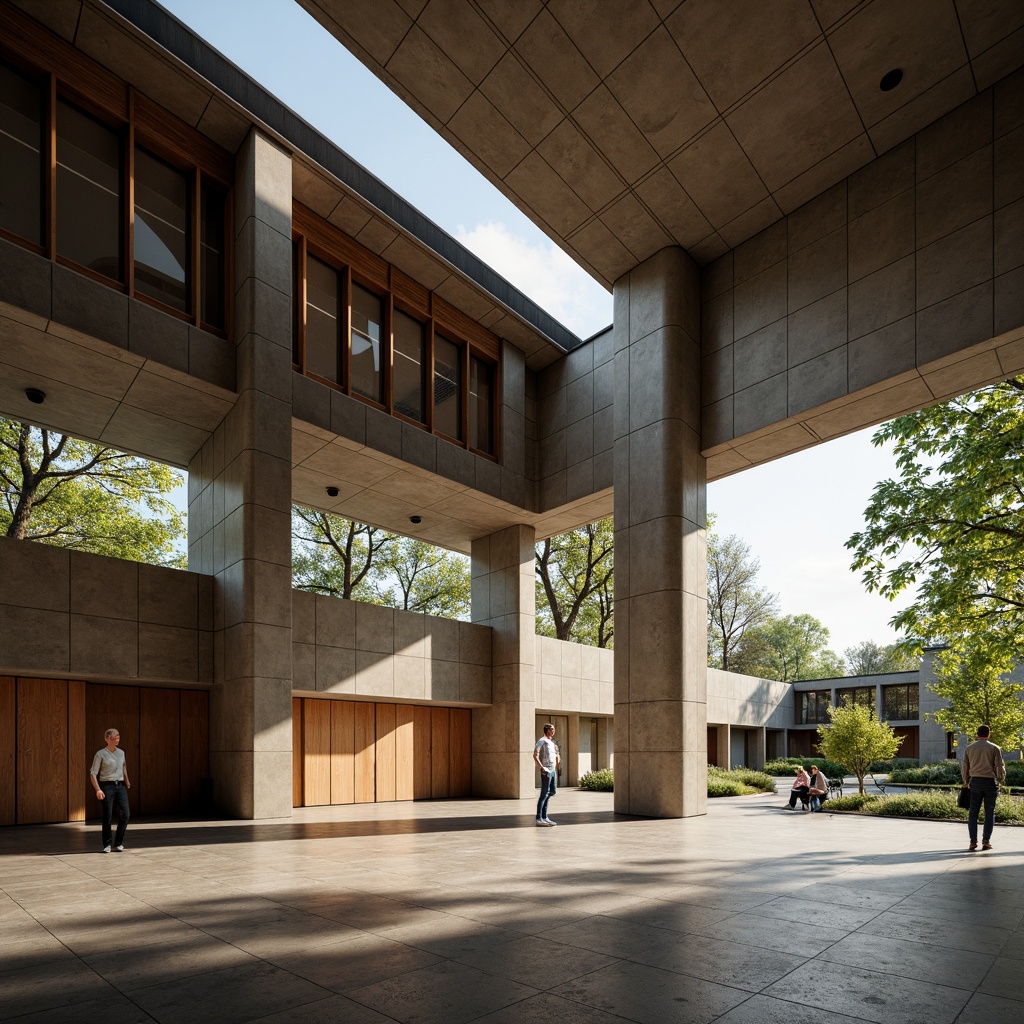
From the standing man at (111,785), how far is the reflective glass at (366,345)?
410 inches

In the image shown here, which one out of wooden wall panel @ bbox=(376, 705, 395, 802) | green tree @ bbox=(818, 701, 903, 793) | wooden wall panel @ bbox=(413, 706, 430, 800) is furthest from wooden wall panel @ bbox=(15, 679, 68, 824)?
green tree @ bbox=(818, 701, 903, 793)

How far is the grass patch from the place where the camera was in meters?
14.8

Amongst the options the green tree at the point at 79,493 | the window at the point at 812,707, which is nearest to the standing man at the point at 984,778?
the green tree at the point at 79,493

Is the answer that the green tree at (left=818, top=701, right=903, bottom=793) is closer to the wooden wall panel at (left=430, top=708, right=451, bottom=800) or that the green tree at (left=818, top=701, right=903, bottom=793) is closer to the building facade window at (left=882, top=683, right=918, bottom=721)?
the wooden wall panel at (left=430, top=708, right=451, bottom=800)

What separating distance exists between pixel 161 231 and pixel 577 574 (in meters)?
26.8

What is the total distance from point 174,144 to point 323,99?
3.69 metres

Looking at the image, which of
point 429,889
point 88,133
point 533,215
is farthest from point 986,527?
point 88,133

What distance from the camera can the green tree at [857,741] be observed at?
21.5 meters

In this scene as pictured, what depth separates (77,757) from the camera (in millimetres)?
15672

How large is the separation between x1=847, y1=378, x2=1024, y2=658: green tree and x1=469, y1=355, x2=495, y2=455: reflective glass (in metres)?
10.1

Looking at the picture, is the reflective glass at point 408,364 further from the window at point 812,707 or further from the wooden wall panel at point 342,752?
the window at point 812,707

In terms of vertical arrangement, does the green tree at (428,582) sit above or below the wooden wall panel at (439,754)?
above

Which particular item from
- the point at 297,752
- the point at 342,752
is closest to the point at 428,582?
the point at 342,752

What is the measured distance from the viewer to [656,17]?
1316cm
